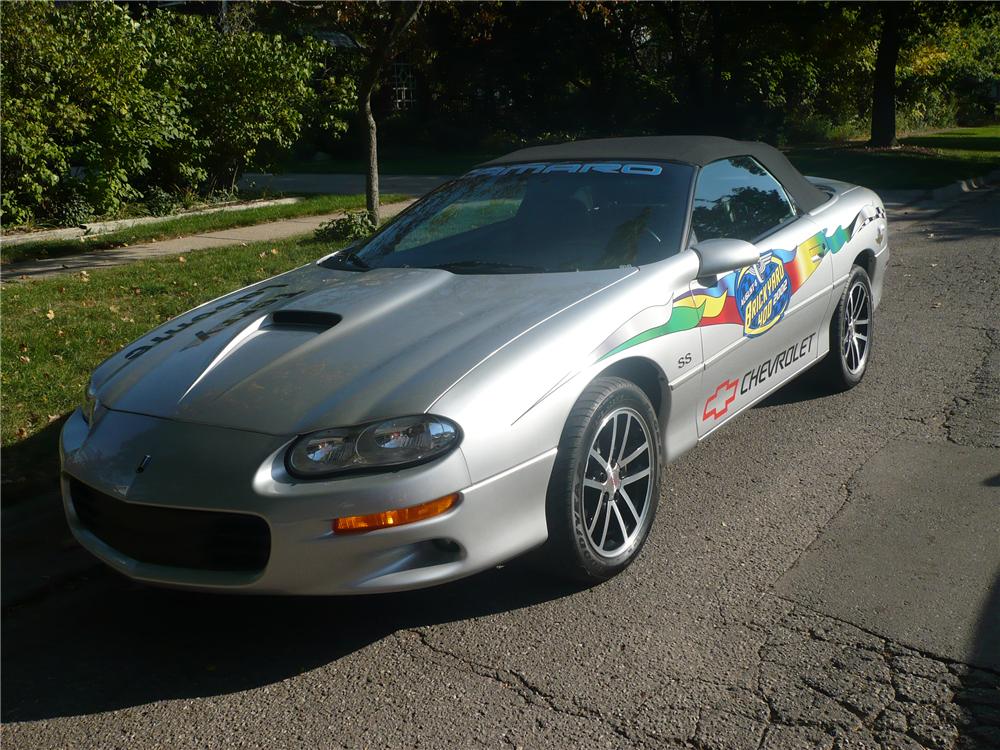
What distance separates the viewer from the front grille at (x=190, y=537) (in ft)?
10.5

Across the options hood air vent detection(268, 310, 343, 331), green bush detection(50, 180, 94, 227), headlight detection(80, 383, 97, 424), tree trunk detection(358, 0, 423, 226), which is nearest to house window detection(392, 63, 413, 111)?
green bush detection(50, 180, 94, 227)

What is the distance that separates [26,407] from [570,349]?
3272 millimetres

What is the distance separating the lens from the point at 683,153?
4965mm

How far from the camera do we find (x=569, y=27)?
86.7ft

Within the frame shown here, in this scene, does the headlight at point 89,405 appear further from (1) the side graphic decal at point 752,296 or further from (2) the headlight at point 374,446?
(1) the side graphic decal at point 752,296

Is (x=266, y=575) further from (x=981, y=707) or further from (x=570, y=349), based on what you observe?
(x=981, y=707)

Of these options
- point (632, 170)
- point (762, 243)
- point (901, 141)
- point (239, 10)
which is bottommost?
point (901, 141)

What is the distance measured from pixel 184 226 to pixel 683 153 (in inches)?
305

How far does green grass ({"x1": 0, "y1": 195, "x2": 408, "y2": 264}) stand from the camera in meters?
9.91

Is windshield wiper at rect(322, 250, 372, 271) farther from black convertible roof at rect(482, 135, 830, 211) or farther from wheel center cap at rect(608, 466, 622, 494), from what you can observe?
wheel center cap at rect(608, 466, 622, 494)

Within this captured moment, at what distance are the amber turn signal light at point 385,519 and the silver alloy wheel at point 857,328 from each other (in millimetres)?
3355

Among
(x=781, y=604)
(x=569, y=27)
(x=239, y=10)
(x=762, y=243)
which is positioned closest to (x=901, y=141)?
(x=569, y=27)

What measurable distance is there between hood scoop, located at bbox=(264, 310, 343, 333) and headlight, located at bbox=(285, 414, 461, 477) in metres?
0.76

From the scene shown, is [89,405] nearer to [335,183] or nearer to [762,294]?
[762,294]
